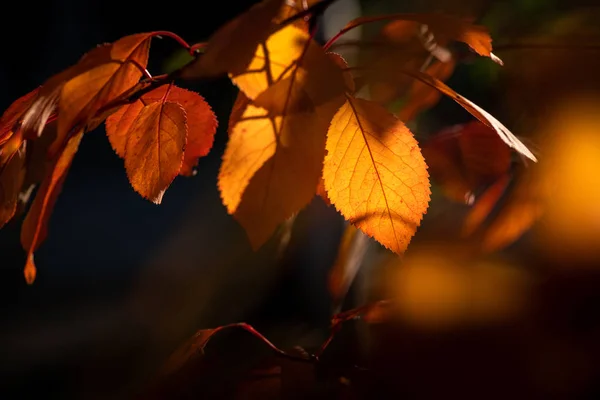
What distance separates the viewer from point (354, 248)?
1.91ft

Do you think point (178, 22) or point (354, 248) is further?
point (178, 22)

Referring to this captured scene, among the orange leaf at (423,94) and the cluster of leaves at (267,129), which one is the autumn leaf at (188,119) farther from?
the orange leaf at (423,94)

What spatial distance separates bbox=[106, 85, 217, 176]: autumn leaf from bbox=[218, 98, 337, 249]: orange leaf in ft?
0.26

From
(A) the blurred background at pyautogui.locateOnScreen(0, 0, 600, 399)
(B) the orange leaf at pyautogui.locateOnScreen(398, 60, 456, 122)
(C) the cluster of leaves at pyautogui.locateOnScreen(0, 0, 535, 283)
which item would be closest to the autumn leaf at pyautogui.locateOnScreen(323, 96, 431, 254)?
(C) the cluster of leaves at pyautogui.locateOnScreen(0, 0, 535, 283)

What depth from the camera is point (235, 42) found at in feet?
0.71

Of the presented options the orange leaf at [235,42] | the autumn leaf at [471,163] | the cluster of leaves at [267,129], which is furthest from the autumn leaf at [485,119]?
the autumn leaf at [471,163]

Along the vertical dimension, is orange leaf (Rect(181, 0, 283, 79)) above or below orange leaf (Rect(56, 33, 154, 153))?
above

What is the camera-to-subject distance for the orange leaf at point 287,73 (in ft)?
0.82

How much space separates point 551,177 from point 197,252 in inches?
37.2

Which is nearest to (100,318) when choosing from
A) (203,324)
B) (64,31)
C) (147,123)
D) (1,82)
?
(203,324)

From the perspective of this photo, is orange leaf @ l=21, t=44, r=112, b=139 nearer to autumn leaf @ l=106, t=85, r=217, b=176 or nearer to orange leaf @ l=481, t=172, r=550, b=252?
autumn leaf @ l=106, t=85, r=217, b=176

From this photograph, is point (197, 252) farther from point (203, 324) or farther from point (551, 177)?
point (551, 177)

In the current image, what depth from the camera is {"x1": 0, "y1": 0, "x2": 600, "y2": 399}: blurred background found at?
0.35 metres

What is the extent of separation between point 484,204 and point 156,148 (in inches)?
15.9
